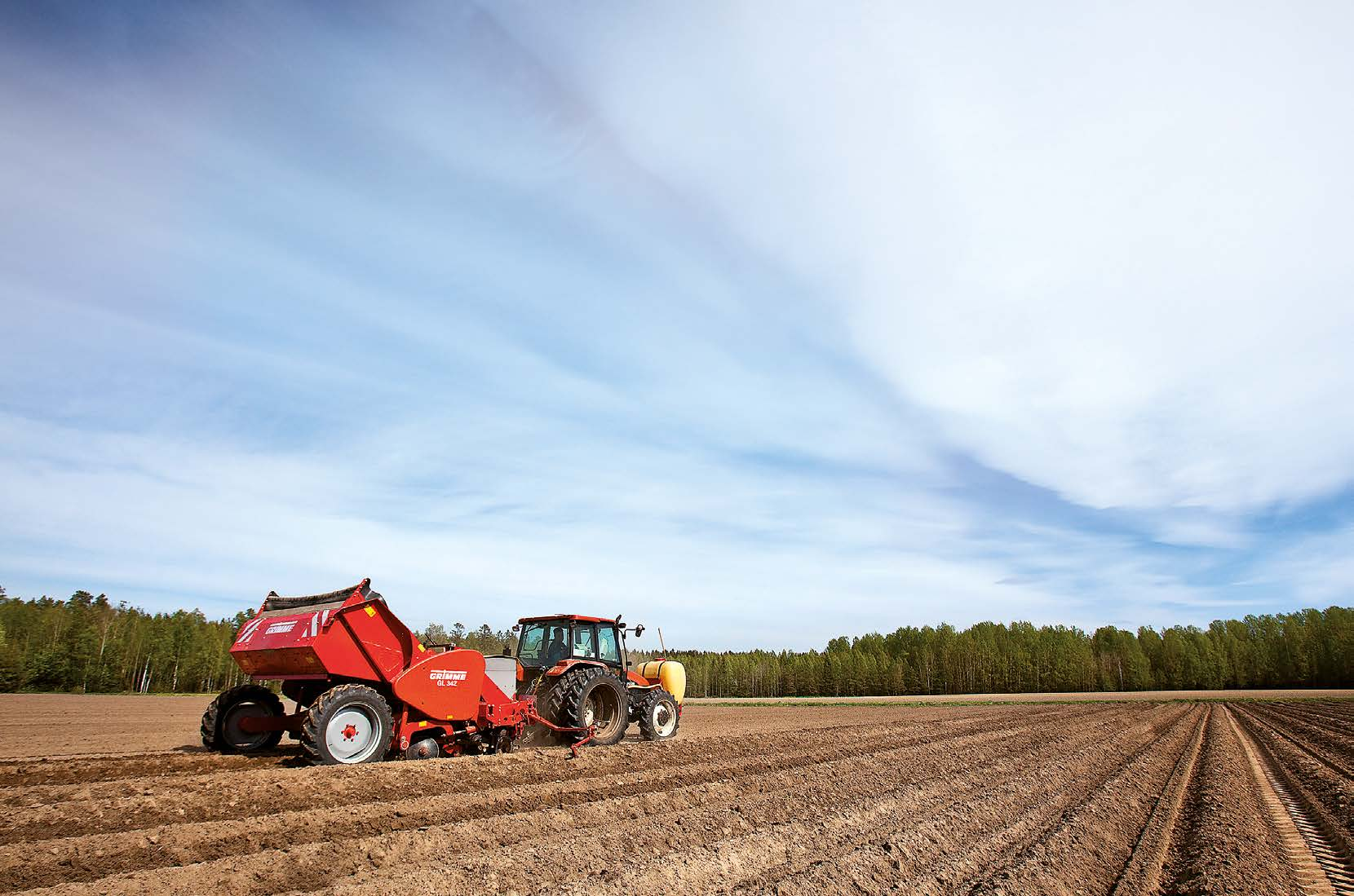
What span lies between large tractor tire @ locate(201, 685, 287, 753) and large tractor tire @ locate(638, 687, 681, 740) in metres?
6.42

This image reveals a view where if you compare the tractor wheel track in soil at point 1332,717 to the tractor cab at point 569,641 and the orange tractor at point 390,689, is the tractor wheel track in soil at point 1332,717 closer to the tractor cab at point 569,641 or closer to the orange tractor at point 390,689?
the tractor cab at point 569,641

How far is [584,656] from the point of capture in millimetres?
13562

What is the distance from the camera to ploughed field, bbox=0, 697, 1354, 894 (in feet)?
18.5

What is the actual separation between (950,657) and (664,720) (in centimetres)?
9475

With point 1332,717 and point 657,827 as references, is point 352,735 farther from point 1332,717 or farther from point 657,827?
point 1332,717

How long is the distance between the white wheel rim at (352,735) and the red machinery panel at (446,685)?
54cm

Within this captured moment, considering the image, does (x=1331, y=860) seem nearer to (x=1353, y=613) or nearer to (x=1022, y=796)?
(x=1022, y=796)

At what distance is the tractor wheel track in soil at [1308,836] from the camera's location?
21.6ft

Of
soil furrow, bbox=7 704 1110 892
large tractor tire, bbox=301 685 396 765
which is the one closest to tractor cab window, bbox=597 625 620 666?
soil furrow, bbox=7 704 1110 892

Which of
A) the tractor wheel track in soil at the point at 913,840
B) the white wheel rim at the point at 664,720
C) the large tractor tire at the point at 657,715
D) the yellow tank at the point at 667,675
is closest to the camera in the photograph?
the tractor wheel track in soil at the point at 913,840

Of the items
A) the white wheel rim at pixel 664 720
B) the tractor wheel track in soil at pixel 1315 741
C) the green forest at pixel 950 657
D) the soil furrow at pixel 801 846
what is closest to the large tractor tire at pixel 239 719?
the white wheel rim at pixel 664 720

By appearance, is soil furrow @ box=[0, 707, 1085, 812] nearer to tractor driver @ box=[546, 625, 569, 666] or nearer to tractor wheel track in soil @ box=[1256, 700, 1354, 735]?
tractor driver @ box=[546, 625, 569, 666]

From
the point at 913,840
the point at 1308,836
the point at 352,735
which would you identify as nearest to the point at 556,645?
the point at 352,735

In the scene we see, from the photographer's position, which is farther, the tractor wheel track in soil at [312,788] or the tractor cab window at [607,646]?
the tractor cab window at [607,646]
